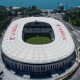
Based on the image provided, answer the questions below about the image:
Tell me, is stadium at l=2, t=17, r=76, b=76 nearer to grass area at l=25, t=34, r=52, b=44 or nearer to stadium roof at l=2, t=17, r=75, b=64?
stadium roof at l=2, t=17, r=75, b=64

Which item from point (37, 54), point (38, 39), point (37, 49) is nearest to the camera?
point (37, 54)

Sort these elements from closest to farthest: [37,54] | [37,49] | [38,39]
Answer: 1. [37,54]
2. [37,49]
3. [38,39]

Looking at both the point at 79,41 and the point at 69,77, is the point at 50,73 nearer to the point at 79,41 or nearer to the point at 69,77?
the point at 69,77

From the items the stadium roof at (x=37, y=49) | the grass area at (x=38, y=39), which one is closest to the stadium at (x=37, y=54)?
the stadium roof at (x=37, y=49)

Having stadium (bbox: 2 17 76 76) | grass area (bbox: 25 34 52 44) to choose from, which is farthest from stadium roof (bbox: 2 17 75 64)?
grass area (bbox: 25 34 52 44)

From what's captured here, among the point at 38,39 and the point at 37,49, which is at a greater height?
the point at 37,49

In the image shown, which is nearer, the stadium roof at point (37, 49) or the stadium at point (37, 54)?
the stadium at point (37, 54)

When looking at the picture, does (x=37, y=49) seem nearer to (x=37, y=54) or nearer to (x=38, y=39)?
(x=37, y=54)

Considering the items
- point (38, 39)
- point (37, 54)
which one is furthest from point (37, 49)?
point (38, 39)

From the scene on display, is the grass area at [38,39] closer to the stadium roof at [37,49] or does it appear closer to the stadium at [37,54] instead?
the stadium at [37,54]
